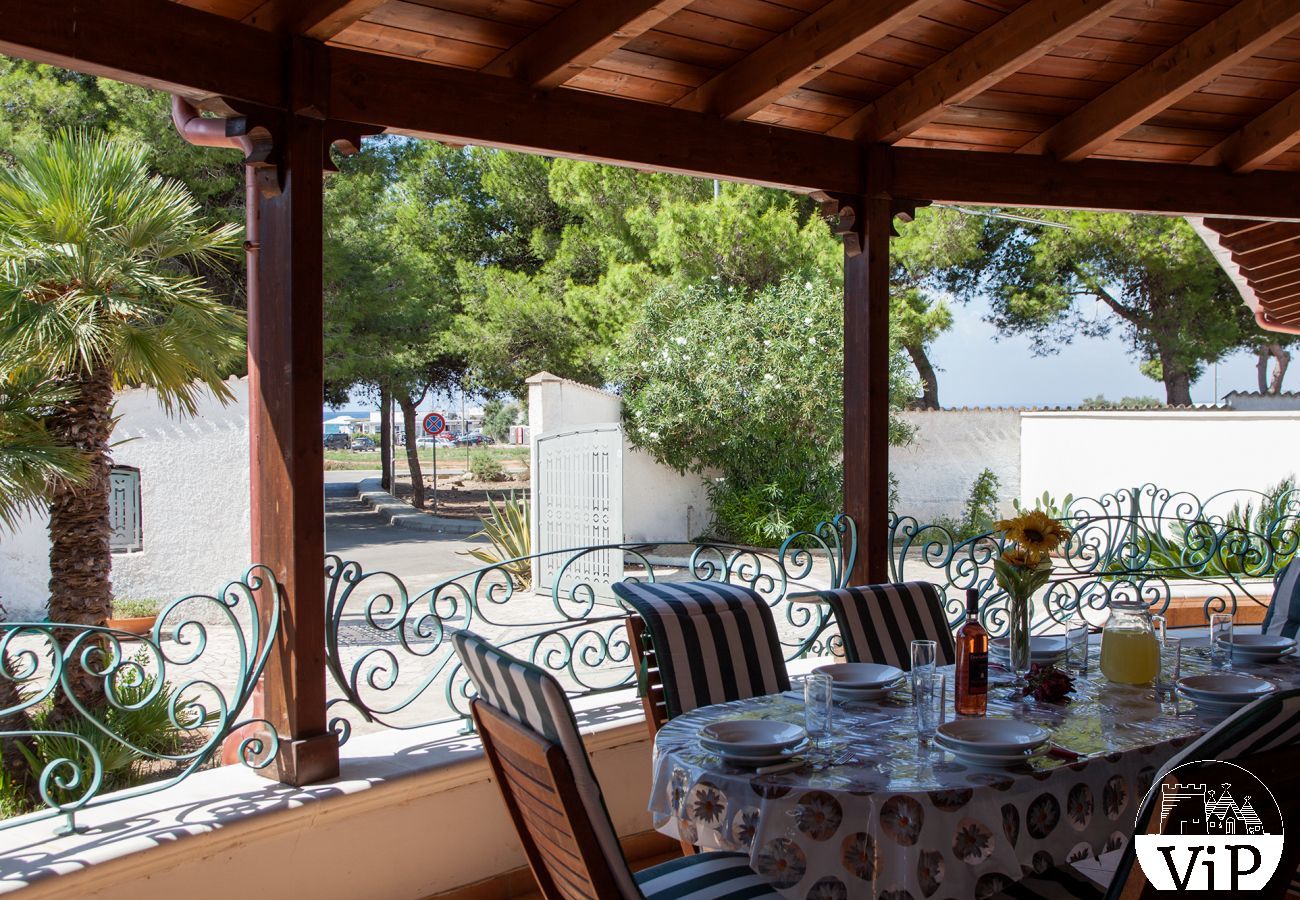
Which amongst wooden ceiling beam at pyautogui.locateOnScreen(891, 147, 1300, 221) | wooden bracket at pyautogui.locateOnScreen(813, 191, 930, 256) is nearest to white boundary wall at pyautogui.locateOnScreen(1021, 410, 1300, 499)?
wooden ceiling beam at pyautogui.locateOnScreen(891, 147, 1300, 221)

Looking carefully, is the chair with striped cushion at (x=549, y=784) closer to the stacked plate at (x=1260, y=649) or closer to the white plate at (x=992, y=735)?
the white plate at (x=992, y=735)

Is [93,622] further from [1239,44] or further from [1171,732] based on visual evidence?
[1239,44]

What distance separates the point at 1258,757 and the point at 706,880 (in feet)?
3.60

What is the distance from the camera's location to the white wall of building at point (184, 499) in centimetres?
1026

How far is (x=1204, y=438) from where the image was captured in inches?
480

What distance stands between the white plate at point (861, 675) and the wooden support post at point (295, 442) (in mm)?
1367

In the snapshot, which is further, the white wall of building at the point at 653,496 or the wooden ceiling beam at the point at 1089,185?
the white wall of building at the point at 653,496

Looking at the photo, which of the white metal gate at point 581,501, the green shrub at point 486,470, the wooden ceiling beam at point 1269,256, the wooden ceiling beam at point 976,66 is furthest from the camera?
the green shrub at point 486,470

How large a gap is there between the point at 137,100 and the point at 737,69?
11.7m

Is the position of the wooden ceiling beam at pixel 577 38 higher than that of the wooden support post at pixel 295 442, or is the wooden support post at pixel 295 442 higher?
the wooden ceiling beam at pixel 577 38

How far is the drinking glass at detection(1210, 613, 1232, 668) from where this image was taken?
2.95m

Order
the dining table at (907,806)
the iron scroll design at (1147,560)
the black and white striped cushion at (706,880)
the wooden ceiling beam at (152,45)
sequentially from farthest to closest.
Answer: the iron scroll design at (1147,560)
the wooden ceiling beam at (152,45)
the black and white striped cushion at (706,880)
the dining table at (907,806)

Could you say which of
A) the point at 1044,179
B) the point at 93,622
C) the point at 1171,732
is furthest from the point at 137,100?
the point at 1171,732

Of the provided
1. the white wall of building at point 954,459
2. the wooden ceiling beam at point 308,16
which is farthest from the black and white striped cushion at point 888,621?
the white wall of building at point 954,459
